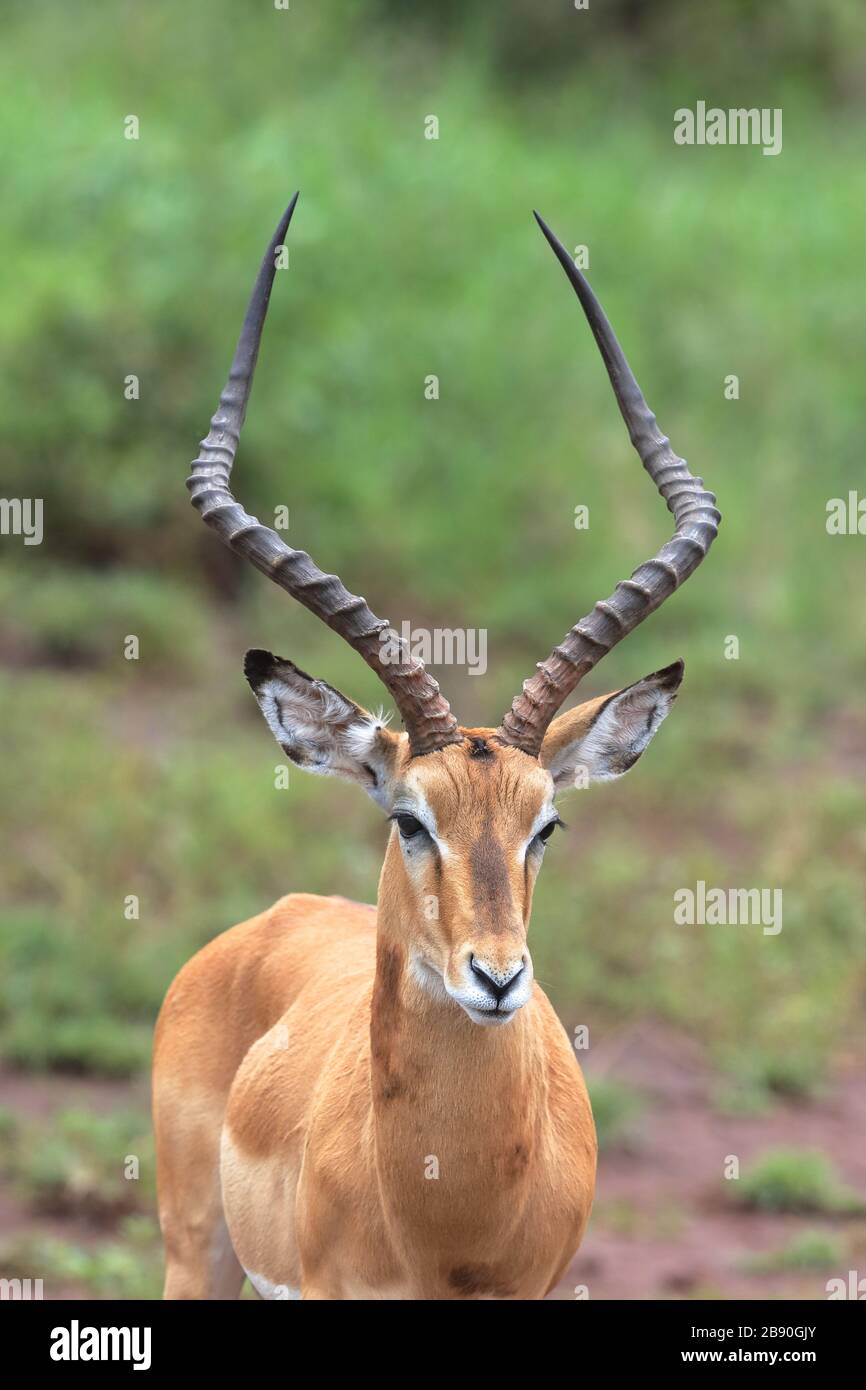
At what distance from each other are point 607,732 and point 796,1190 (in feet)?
14.3

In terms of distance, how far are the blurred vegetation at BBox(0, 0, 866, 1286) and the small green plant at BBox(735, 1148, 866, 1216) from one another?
0.76 m

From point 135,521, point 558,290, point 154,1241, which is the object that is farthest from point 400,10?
point 154,1241

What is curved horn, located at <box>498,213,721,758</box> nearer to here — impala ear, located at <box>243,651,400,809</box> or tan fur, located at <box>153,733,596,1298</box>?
tan fur, located at <box>153,733,596,1298</box>

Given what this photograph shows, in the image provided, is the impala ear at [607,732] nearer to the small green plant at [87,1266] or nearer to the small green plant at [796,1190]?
the small green plant at [87,1266]

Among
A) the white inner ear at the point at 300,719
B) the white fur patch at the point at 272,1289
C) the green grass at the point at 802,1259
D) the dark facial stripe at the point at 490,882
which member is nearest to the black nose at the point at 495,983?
the dark facial stripe at the point at 490,882

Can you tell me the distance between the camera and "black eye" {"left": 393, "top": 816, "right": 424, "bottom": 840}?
16.1ft

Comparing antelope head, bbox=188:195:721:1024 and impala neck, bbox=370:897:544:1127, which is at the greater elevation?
antelope head, bbox=188:195:721:1024

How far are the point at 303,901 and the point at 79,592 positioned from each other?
6.37 m

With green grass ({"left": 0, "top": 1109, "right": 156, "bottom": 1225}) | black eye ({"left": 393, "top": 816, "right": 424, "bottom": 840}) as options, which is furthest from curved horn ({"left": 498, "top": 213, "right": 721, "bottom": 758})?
green grass ({"left": 0, "top": 1109, "right": 156, "bottom": 1225})

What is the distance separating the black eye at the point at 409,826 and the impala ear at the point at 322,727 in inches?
10.1

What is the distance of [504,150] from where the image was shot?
60.4ft

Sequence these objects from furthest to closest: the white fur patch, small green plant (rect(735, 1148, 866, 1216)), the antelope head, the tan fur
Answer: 1. small green plant (rect(735, 1148, 866, 1216))
2. the white fur patch
3. the tan fur
4. the antelope head

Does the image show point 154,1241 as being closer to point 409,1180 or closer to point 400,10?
point 409,1180

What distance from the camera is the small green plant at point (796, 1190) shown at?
8953mm
